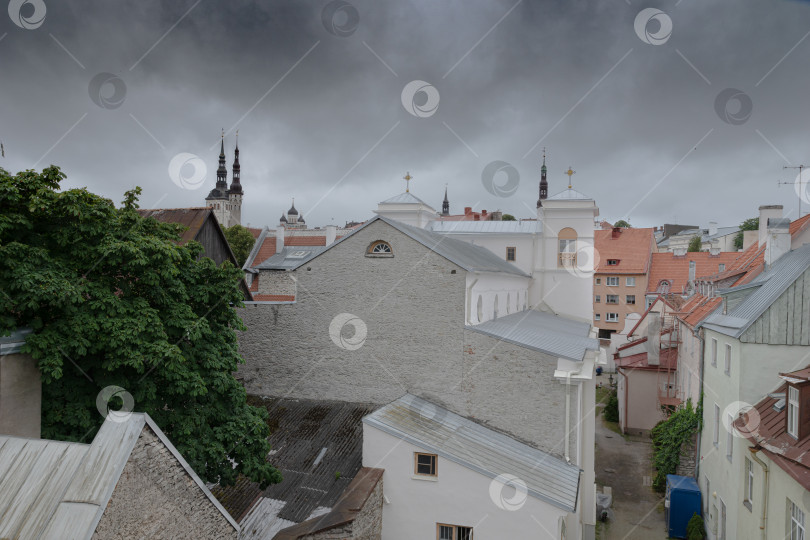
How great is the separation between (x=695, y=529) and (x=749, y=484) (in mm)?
5155

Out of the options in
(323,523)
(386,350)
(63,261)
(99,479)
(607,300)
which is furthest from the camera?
(607,300)

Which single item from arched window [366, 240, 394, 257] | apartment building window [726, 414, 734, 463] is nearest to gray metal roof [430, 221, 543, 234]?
arched window [366, 240, 394, 257]

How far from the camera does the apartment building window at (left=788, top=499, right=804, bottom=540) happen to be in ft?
34.6

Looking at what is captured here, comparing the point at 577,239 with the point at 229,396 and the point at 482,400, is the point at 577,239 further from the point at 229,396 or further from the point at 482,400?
the point at 229,396

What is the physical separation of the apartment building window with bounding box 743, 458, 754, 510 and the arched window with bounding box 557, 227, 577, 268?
1943cm

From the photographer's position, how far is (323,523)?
11.6 metres

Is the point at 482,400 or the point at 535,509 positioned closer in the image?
the point at 535,509

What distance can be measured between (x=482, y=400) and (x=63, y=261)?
11695 mm

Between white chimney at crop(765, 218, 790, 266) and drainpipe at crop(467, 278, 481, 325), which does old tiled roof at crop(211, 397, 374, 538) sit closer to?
drainpipe at crop(467, 278, 481, 325)

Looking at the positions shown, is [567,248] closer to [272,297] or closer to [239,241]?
[272,297]

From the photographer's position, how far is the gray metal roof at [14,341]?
974 centimetres

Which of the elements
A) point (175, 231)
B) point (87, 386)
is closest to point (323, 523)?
point (87, 386)

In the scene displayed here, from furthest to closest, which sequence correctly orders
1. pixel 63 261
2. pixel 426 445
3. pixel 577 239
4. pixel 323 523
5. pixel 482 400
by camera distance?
1. pixel 577 239
2. pixel 482 400
3. pixel 426 445
4. pixel 323 523
5. pixel 63 261

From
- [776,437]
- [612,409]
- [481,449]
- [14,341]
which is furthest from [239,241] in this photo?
[776,437]
